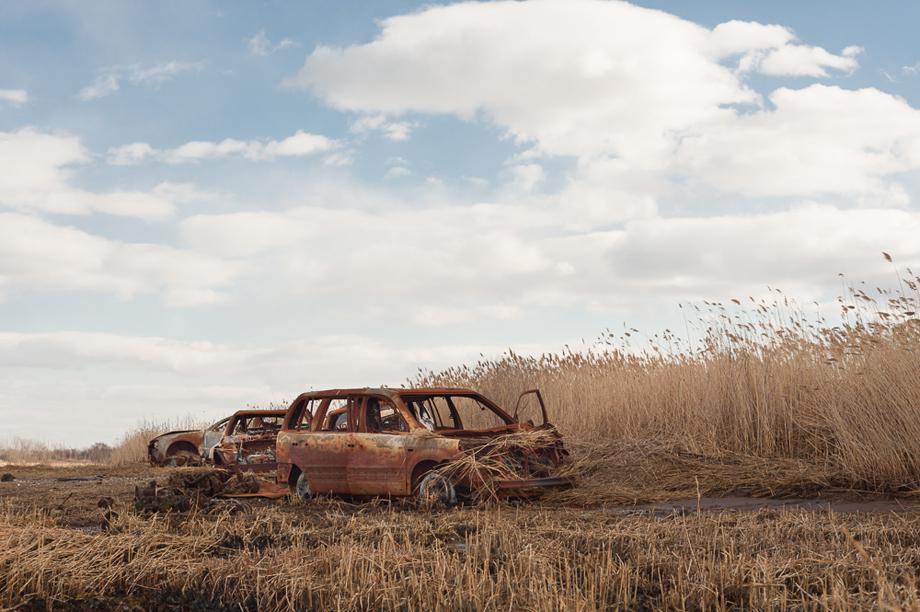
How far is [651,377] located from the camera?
60.3ft

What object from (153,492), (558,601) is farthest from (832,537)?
(153,492)

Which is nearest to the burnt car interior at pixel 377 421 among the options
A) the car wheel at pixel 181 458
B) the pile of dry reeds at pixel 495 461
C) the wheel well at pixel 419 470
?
the wheel well at pixel 419 470

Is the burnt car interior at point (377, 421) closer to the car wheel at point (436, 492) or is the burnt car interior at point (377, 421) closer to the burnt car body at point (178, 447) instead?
the car wheel at point (436, 492)

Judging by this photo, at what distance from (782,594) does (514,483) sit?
5.00m

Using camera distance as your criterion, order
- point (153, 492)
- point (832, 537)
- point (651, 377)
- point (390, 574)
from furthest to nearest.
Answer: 1. point (651, 377)
2. point (153, 492)
3. point (832, 537)
4. point (390, 574)

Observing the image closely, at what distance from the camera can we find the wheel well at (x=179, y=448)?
2306 cm

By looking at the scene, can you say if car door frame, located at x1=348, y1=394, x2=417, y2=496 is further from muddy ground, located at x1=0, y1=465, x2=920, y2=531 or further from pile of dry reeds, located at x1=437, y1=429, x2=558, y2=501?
pile of dry reeds, located at x1=437, y1=429, x2=558, y2=501

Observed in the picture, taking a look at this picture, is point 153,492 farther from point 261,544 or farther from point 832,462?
point 832,462

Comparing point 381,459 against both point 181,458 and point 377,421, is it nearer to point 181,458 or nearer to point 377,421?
point 377,421

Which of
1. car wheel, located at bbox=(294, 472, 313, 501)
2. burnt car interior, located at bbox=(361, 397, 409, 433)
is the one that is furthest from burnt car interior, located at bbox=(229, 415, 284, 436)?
burnt car interior, located at bbox=(361, 397, 409, 433)

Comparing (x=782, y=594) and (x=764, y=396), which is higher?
(x=764, y=396)

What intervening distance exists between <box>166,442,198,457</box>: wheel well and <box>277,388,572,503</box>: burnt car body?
35.7ft

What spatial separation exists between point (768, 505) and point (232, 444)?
8.75 metres

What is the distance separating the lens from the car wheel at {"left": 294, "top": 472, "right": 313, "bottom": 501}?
40.8ft
